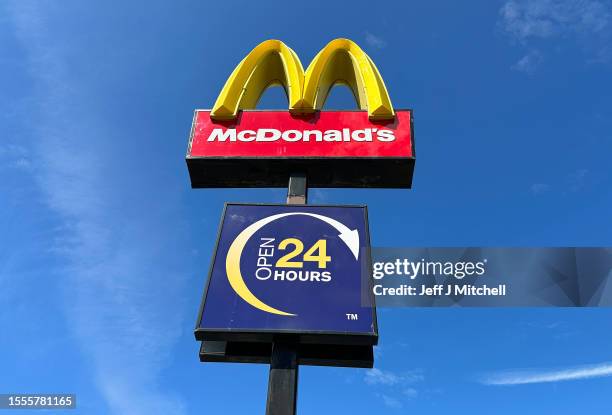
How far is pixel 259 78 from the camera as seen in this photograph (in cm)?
1049

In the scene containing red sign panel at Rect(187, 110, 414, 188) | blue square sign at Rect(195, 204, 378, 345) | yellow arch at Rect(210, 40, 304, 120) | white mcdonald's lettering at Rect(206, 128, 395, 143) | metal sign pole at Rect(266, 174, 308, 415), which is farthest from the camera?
yellow arch at Rect(210, 40, 304, 120)

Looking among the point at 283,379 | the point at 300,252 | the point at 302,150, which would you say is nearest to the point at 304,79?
the point at 302,150

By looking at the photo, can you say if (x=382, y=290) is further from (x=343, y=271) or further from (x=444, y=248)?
(x=444, y=248)

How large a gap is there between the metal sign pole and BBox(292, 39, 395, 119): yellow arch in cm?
472

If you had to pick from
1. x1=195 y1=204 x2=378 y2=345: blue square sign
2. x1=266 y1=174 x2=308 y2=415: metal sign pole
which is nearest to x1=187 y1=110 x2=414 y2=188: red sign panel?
x1=195 y1=204 x2=378 y2=345: blue square sign

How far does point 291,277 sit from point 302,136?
10.1ft

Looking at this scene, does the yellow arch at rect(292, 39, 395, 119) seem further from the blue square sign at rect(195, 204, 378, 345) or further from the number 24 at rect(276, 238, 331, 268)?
Result: the number 24 at rect(276, 238, 331, 268)

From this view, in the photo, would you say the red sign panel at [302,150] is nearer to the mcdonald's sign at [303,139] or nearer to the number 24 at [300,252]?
the mcdonald's sign at [303,139]

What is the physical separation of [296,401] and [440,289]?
108 inches

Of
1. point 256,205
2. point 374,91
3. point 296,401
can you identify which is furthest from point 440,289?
point 374,91

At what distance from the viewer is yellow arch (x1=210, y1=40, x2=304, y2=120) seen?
375 inches

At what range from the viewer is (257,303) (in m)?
6.84

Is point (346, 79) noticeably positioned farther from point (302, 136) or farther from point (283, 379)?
point (283, 379)

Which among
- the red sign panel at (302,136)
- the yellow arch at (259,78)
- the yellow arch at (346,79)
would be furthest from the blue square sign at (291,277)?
the yellow arch at (259,78)
